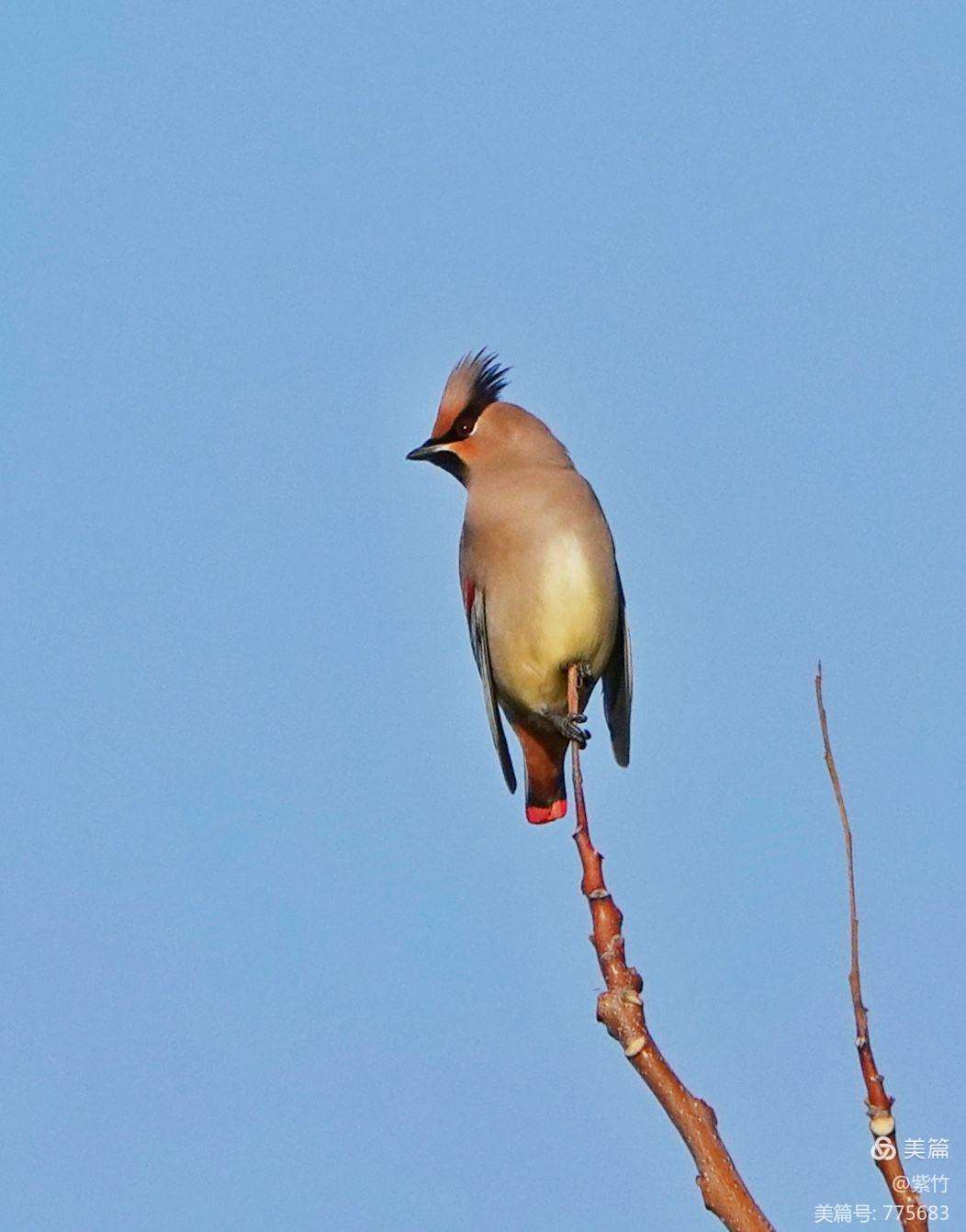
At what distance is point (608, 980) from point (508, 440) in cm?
325

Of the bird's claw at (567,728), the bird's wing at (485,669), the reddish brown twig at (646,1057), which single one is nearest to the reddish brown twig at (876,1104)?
the reddish brown twig at (646,1057)

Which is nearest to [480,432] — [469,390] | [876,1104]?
[469,390]

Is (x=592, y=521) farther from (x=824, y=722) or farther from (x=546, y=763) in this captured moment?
(x=824, y=722)

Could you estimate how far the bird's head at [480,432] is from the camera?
5637 millimetres

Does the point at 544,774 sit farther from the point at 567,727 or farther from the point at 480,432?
the point at 480,432

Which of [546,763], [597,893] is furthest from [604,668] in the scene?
[597,893]

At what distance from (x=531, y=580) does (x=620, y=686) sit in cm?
48

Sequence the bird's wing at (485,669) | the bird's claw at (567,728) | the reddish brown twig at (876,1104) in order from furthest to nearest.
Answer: the bird's wing at (485,669) → the bird's claw at (567,728) → the reddish brown twig at (876,1104)

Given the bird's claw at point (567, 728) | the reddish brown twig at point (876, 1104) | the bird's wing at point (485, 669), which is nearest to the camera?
the reddish brown twig at point (876, 1104)

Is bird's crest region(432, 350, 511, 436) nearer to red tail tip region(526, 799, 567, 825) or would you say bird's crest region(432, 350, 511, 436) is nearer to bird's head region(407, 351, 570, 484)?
bird's head region(407, 351, 570, 484)

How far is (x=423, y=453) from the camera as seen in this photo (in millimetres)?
5734

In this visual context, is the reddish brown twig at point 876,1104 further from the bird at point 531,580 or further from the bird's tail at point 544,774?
the bird's tail at point 544,774

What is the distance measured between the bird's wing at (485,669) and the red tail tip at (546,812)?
0.09 meters

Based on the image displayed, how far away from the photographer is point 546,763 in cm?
568
